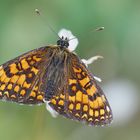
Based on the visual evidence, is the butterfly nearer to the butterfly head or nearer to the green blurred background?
the butterfly head

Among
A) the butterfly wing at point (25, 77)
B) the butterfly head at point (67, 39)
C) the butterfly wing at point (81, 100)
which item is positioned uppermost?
the butterfly head at point (67, 39)

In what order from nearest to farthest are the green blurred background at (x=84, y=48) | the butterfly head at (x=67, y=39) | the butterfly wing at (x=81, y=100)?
the butterfly wing at (x=81, y=100) < the butterfly head at (x=67, y=39) < the green blurred background at (x=84, y=48)

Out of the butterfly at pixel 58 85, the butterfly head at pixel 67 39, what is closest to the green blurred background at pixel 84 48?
the butterfly head at pixel 67 39

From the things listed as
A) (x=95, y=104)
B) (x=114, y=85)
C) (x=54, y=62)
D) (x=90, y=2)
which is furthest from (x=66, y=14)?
(x=114, y=85)

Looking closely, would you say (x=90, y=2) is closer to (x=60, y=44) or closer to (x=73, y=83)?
(x=60, y=44)

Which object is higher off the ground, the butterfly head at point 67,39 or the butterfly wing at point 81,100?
the butterfly head at point 67,39

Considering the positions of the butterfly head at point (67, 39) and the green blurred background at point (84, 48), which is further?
the green blurred background at point (84, 48)

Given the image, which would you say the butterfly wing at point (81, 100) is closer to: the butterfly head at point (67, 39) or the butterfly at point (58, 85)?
the butterfly at point (58, 85)

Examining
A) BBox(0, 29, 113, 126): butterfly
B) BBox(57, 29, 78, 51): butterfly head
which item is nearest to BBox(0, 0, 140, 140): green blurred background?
BBox(57, 29, 78, 51): butterfly head

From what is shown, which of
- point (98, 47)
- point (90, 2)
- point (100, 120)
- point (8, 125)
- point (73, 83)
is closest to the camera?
point (100, 120)
